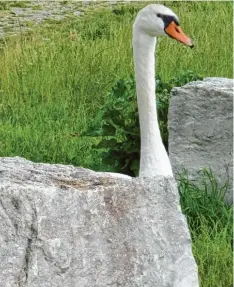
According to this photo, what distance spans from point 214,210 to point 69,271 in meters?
2.20

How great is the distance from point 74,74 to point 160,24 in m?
3.37

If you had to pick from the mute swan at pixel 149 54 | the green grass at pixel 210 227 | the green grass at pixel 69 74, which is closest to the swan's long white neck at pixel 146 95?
the mute swan at pixel 149 54

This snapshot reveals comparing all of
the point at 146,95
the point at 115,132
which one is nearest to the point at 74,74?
the point at 115,132

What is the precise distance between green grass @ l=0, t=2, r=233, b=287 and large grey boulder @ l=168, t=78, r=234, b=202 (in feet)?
0.60

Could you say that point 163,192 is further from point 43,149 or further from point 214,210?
point 43,149

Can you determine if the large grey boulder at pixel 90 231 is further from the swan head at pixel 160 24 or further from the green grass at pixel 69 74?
the green grass at pixel 69 74

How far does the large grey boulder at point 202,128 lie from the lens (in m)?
5.34

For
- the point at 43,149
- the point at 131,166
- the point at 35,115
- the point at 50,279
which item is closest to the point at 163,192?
the point at 50,279

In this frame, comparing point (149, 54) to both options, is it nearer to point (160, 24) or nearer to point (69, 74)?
point (160, 24)

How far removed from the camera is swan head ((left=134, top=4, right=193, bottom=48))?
4691mm

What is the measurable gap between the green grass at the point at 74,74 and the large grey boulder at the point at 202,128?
183mm

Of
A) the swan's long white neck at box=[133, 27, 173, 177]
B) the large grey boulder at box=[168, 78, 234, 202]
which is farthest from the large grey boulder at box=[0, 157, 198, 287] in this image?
the large grey boulder at box=[168, 78, 234, 202]

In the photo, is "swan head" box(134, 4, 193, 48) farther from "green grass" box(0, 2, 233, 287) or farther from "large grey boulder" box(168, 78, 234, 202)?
"green grass" box(0, 2, 233, 287)

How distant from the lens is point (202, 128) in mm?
5426
